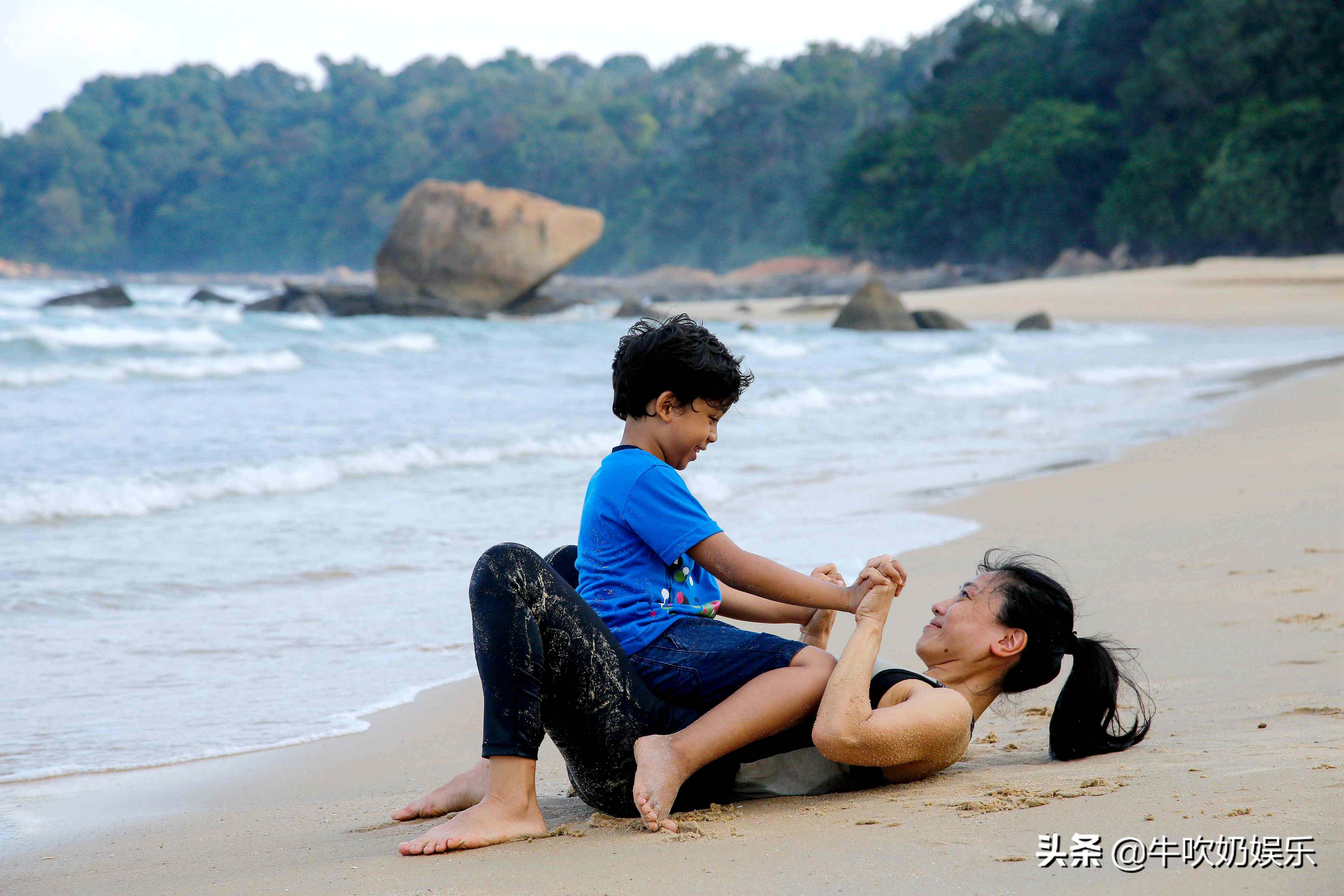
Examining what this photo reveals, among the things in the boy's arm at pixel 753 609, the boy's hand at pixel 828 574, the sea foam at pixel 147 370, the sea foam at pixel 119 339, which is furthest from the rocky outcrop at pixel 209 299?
the boy's hand at pixel 828 574

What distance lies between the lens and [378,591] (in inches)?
200

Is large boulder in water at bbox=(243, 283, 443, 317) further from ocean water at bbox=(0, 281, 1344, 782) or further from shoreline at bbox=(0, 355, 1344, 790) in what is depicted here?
shoreline at bbox=(0, 355, 1344, 790)

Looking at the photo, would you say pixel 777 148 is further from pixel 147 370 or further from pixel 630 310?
pixel 147 370

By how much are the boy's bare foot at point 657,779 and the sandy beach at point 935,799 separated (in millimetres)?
65

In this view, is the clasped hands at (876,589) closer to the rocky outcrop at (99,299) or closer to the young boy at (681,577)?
the young boy at (681,577)

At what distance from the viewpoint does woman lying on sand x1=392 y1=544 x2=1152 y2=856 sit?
2.35 metres

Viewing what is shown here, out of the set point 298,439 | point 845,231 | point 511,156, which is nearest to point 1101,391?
point 298,439

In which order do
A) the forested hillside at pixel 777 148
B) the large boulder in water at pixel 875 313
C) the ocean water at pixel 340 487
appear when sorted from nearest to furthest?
the ocean water at pixel 340 487
the large boulder in water at pixel 875 313
the forested hillside at pixel 777 148

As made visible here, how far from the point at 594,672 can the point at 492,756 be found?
25 cm

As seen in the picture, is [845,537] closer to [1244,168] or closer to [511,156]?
[1244,168]

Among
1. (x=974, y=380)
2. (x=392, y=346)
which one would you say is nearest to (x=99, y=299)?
(x=392, y=346)

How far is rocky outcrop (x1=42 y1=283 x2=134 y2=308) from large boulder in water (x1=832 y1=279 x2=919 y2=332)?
60.2ft

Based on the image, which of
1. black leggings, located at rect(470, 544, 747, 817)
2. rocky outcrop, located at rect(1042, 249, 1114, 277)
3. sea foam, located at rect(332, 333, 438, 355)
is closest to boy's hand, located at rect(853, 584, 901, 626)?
black leggings, located at rect(470, 544, 747, 817)

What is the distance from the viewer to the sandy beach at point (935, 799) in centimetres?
196
